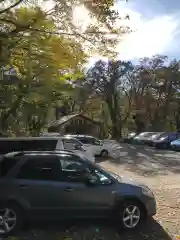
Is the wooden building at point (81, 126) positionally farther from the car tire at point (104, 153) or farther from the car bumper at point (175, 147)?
the car tire at point (104, 153)

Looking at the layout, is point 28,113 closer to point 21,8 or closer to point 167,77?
point 21,8

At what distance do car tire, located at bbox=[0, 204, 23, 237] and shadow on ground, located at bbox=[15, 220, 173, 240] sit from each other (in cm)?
18

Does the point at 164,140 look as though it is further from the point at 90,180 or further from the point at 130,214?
the point at 90,180

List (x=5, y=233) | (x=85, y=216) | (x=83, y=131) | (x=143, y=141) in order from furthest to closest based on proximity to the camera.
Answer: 1. (x=83, y=131)
2. (x=143, y=141)
3. (x=85, y=216)
4. (x=5, y=233)

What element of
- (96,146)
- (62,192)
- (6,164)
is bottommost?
(96,146)

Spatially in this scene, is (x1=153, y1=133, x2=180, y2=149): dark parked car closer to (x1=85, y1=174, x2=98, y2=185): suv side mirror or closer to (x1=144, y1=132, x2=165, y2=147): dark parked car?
(x1=144, y1=132, x2=165, y2=147): dark parked car

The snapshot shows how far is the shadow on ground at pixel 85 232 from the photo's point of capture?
6625 mm

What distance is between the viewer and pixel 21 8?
33.1 ft

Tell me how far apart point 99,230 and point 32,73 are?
4.85 meters

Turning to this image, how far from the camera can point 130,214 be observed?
23.3ft

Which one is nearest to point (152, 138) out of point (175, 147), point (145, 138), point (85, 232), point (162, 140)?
point (145, 138)

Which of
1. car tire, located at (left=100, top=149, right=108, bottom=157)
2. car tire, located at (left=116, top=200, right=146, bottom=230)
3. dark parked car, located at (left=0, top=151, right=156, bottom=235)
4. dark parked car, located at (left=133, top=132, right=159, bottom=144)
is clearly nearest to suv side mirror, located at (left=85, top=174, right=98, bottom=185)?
dark parked car, located at (left=0, top=151, right=156, bottom=235)

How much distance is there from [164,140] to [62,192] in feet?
98.8

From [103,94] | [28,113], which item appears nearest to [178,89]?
[103,94]
